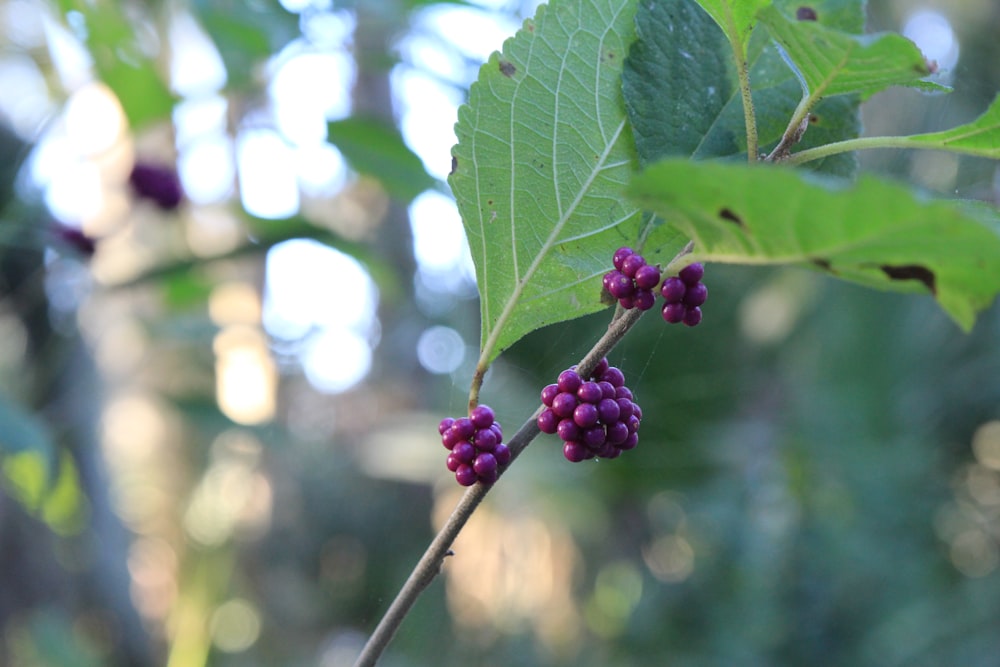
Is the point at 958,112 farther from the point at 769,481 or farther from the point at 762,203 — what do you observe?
the point at 762,203

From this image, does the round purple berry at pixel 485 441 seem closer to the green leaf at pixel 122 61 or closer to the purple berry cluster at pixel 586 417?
the purple berry cluster at pixel 586 417

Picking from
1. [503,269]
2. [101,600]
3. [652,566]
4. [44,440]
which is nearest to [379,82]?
[652,566]

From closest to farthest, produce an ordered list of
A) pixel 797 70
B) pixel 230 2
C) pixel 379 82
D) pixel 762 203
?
1. pixel 762 203
2. pixel 797 70
3. pixel 230 2
4. pixel 379 82

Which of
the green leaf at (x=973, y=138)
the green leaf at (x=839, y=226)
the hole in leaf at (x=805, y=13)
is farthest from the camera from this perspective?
the hole in leaf at (x=805, y=13)

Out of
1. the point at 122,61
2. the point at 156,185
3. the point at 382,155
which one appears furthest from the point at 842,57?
the point at 156,185

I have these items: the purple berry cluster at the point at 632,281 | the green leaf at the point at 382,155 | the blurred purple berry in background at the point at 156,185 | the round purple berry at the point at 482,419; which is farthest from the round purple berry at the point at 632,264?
the blurred purple berry in background at the point at 156,185

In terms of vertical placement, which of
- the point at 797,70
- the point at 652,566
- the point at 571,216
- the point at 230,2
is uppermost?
the point at 797,70

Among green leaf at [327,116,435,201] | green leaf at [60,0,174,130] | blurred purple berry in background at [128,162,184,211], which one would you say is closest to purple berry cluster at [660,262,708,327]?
green leaf at [327,116,435,201]

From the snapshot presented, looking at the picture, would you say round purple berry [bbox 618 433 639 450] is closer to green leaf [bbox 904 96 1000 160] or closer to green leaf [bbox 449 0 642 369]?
green leaf [bbox 449 0 642 369]
